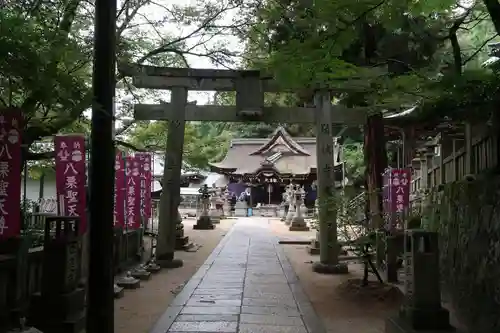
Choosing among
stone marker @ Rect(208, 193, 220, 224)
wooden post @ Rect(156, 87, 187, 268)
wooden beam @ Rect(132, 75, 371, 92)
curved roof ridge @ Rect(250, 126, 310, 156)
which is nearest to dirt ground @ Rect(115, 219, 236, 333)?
wooden post @ Rect(156, 87, 187, 268)

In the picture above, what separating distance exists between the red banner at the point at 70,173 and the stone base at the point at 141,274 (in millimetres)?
2131

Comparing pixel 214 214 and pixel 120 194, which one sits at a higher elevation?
pixel 120 194

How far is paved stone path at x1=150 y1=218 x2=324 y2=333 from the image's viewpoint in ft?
21.0

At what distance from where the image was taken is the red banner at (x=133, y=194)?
12438 millimetres

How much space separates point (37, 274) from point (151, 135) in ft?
33.2

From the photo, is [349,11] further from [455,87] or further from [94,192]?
[94,192]

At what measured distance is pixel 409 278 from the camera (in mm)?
6062

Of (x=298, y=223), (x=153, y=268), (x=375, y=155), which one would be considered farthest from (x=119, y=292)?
(x=298, y=223)

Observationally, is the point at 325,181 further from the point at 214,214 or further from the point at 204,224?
the point at 214,214

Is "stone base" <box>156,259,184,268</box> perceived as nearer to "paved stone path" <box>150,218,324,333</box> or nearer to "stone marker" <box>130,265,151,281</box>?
"paved stone path" <box>150,218,324,333</box>

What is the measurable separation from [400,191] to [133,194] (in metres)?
6.21

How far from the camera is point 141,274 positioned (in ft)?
34.6

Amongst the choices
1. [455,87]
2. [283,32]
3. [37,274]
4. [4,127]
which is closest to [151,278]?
[37,274]

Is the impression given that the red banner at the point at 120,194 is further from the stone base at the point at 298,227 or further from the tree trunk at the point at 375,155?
the stone base at the point at 298,227
